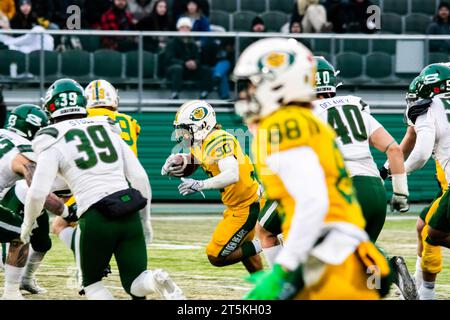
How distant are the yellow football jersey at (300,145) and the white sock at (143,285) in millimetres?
1809

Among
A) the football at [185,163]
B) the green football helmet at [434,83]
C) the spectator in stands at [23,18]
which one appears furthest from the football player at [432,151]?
the spectator in stands at [23,18]

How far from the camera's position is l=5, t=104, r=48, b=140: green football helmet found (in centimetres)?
875

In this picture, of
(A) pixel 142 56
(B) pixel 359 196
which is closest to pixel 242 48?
(A) pixel 142 56

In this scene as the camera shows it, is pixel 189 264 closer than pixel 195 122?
No

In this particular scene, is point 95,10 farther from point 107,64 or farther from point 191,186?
point 191,186

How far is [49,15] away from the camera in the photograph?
17281mm

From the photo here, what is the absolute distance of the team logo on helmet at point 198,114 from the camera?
30.3ft

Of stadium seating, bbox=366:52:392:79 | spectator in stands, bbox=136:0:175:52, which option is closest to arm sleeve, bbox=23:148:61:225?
stadium seating, bbox=366:52:392:79

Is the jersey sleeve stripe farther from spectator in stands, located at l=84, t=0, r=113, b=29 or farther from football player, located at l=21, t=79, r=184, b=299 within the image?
spectator in stands, located at l=84, t=0, r=113, b=29

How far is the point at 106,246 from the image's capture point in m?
6.82

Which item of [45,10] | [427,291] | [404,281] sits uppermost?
[45,10]

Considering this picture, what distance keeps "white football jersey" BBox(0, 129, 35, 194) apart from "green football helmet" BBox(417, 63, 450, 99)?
3.04m

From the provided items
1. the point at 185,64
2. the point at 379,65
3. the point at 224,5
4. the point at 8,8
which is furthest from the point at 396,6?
the point at 8,8

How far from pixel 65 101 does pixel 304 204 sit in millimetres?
3028
